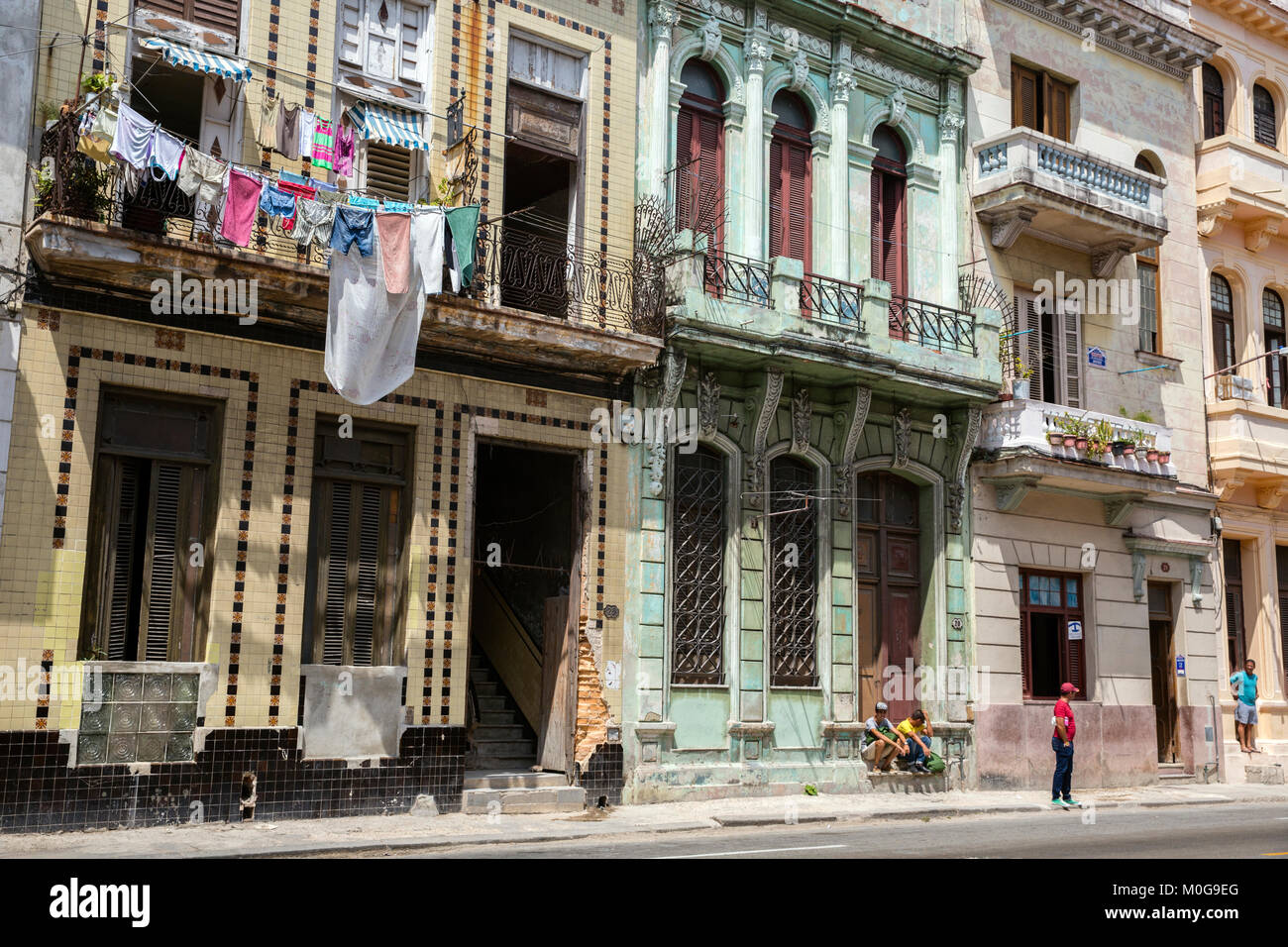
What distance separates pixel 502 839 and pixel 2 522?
6246 mm

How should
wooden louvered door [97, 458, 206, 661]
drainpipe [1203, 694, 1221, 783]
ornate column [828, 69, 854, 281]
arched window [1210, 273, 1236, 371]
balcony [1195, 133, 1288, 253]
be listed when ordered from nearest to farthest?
wooden louvered door [97, 458, 206, 661]
ornate column [828, 69, 854, 281]
drainpipe [1203, 694, 1221, 783]
balcony [1195, 133, 1288, 253]
arched window [1210, 273, 1236, 371]

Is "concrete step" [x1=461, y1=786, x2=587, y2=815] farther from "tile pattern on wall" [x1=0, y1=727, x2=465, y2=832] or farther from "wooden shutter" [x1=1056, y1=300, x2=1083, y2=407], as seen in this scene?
"wooden shutter" [x1=1056, y1=300, x2=1083, y2=407]

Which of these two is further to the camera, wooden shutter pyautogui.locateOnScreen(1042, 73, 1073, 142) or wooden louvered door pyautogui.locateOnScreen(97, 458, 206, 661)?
wooden shutter pyautogui.locateOnScreen(1042, 73, 1073, 142)

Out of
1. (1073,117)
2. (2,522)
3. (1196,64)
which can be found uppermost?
(1196,64)

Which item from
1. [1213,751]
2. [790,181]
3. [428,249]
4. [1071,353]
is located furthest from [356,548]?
[1213,751]

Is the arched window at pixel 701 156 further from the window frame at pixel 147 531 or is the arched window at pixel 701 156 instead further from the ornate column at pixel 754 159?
the window frame at pixel 147 531

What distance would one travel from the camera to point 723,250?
19.7 meters

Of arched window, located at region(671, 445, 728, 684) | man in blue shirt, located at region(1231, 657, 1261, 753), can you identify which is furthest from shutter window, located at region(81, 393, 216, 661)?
man in blue shirt, located at region(1231, 657, 1261, 753)

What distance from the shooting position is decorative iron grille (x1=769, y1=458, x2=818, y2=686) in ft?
64.4

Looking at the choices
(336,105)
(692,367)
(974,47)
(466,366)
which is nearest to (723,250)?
(692,367)

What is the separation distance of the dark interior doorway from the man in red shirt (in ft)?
31.4

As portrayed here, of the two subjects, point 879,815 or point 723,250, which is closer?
point 879,815

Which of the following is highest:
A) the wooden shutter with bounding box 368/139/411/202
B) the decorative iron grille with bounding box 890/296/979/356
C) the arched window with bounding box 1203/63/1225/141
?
the arched window with bounding box 1203/63/1225/141

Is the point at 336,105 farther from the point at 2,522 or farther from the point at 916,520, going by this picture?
the point at 916,520
